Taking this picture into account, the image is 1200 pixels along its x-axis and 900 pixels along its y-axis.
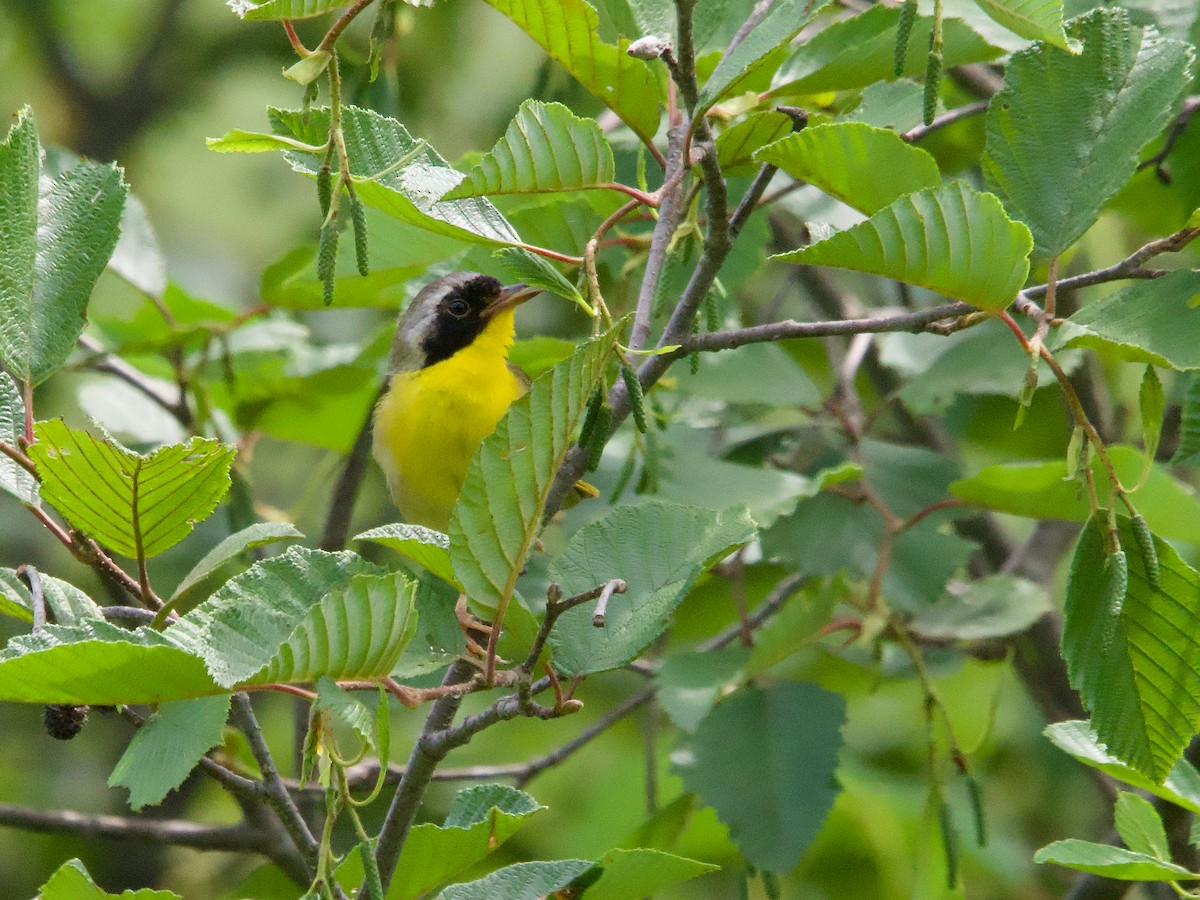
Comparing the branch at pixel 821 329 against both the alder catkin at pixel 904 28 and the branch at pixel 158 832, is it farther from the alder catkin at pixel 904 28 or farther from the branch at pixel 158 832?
the branch at pixel 158 832

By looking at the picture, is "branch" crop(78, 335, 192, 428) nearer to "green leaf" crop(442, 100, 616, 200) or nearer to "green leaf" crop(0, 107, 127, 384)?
"green leaf" crop(0, 107, 127, 384)

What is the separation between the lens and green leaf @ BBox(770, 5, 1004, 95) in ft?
6.64

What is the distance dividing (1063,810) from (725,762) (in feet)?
8.68

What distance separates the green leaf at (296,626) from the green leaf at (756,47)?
69 cm

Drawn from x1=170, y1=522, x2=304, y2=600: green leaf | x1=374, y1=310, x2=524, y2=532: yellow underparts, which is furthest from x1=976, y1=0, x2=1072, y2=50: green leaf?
x1=374, y1=310, x2=524, y2=532: yellow underparts

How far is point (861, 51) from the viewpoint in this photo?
202 centimetres

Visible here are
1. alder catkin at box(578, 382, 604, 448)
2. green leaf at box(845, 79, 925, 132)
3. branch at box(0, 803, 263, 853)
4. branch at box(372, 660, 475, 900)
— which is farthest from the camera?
branch at box(0, 803, 263, 853)

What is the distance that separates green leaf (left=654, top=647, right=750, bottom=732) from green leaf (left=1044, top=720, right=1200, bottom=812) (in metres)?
1.04

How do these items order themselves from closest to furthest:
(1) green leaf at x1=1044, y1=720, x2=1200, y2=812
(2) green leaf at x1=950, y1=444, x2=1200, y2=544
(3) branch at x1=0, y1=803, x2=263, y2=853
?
1. (1) green leaf at x1=1044, y1=720, x2=1200, y2=812
2. (2) green leaf at x1=950, y1=444, x2=1200, y2=544
3. (3) branch at x1=0, y1=803, x2=263, y2=853

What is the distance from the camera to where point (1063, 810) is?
16.7ft

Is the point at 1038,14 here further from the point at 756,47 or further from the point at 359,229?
the point at 359,229

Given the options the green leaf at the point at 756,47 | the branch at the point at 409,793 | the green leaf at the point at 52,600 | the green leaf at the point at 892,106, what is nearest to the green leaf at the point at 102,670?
the green leaf at the point at 52,600

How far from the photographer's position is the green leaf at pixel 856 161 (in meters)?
1.67

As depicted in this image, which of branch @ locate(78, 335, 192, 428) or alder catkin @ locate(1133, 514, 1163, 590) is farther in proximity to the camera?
branch @ locate(78, 335, 192, 428)
